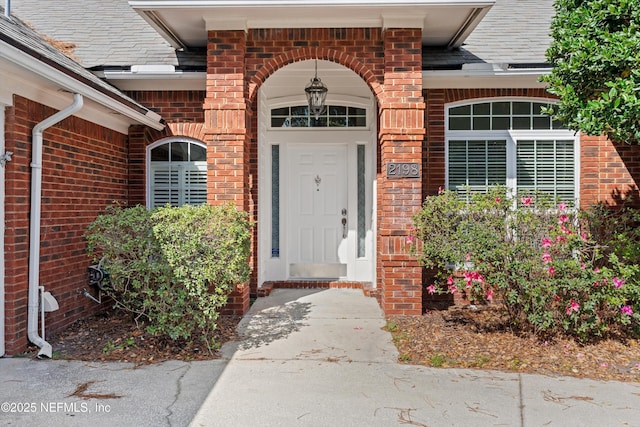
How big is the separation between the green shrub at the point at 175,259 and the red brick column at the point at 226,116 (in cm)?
109

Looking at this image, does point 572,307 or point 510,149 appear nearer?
point 572,307

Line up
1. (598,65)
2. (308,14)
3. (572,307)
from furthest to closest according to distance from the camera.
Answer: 1. (308,14)
2. (572,307)
3. (598,65)

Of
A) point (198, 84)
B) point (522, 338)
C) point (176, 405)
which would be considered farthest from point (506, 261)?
point (198, 84)

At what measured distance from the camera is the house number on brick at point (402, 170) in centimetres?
616

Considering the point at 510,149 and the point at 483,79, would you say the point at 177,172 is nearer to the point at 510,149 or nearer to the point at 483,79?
the point at 483,79

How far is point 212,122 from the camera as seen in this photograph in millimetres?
6191

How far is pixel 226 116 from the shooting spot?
619 cm

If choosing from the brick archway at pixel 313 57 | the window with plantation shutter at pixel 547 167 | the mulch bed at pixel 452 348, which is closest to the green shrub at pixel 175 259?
the mulch bed at pixel 452 348

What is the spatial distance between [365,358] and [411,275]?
1.60 metres

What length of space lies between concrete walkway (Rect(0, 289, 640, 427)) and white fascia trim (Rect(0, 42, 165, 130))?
106 inches

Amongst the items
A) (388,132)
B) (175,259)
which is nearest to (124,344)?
(175,259)

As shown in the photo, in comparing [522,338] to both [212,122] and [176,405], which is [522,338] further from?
[212,122]

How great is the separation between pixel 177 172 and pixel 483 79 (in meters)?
4.61

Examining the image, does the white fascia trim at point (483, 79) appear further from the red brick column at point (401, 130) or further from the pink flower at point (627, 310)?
the pink flower at point (627, 310)
